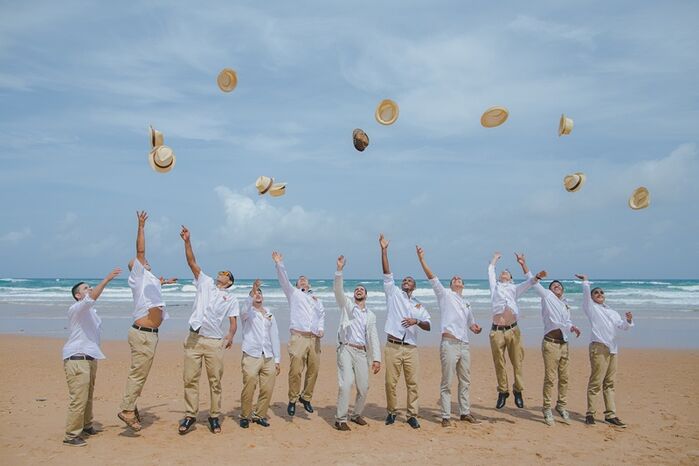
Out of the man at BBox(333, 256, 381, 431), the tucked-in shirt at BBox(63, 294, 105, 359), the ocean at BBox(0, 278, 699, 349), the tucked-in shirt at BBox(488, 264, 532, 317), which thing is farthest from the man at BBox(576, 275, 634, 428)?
the ocean at BBox(0, 278, 699, 349)

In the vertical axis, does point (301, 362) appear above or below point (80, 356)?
below

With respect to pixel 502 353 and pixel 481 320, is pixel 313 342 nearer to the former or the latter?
pixel 502 353

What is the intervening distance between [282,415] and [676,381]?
854 cm

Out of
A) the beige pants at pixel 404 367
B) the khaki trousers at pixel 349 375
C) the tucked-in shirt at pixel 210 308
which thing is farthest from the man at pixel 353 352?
the tucked-in shirt at pixel 210 308

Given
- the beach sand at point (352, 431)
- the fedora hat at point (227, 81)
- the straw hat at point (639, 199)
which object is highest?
the fedora hat at point (227, 81)

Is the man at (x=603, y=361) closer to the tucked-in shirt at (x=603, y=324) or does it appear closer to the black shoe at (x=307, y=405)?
the tucked-in shirt at (x=603, y=324)

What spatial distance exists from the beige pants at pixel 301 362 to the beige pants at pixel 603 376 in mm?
4364

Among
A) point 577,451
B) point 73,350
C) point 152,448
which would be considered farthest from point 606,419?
point 73,350

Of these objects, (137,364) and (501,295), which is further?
(501,295)

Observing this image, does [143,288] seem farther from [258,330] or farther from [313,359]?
[313,359]

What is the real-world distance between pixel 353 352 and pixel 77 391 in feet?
12.2

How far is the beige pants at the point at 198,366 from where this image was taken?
770 cm

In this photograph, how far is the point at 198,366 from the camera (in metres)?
7.75

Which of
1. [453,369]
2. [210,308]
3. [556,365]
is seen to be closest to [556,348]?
[556,365]
